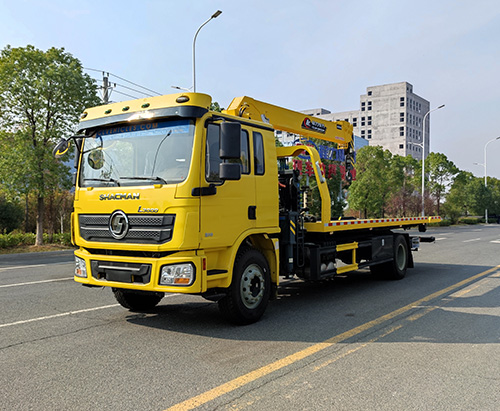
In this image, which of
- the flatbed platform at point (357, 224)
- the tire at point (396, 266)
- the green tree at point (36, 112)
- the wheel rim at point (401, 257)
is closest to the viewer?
the flatbed platform at point (357, 224)

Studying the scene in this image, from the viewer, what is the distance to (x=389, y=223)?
9703 mm

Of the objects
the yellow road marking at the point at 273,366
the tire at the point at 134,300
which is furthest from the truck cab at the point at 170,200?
the yellow road marking at the point at 273,366

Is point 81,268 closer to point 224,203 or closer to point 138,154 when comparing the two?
point 138,154

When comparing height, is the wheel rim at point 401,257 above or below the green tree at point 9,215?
below

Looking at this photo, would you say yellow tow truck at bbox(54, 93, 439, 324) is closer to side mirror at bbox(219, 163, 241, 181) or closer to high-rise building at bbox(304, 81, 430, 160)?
side mirror at bbox(219, 163, 241, 181)

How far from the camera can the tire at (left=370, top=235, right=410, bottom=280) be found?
9.68m

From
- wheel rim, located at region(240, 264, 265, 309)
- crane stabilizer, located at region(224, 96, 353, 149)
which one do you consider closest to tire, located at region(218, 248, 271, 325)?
wheel rim, located at region(240, 264, 265, 309)

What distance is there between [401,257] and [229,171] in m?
6.18

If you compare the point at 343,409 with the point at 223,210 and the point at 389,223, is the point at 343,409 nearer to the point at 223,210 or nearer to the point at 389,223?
the point at 223,210

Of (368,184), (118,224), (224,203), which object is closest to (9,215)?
(118,224)

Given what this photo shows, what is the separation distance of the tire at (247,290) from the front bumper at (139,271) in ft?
1.92

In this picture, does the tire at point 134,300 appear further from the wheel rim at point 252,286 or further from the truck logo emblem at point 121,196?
the truck logo emblem at point 121,196

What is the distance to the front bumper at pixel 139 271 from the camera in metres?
5.11

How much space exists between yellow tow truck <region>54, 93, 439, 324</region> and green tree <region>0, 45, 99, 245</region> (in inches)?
494
